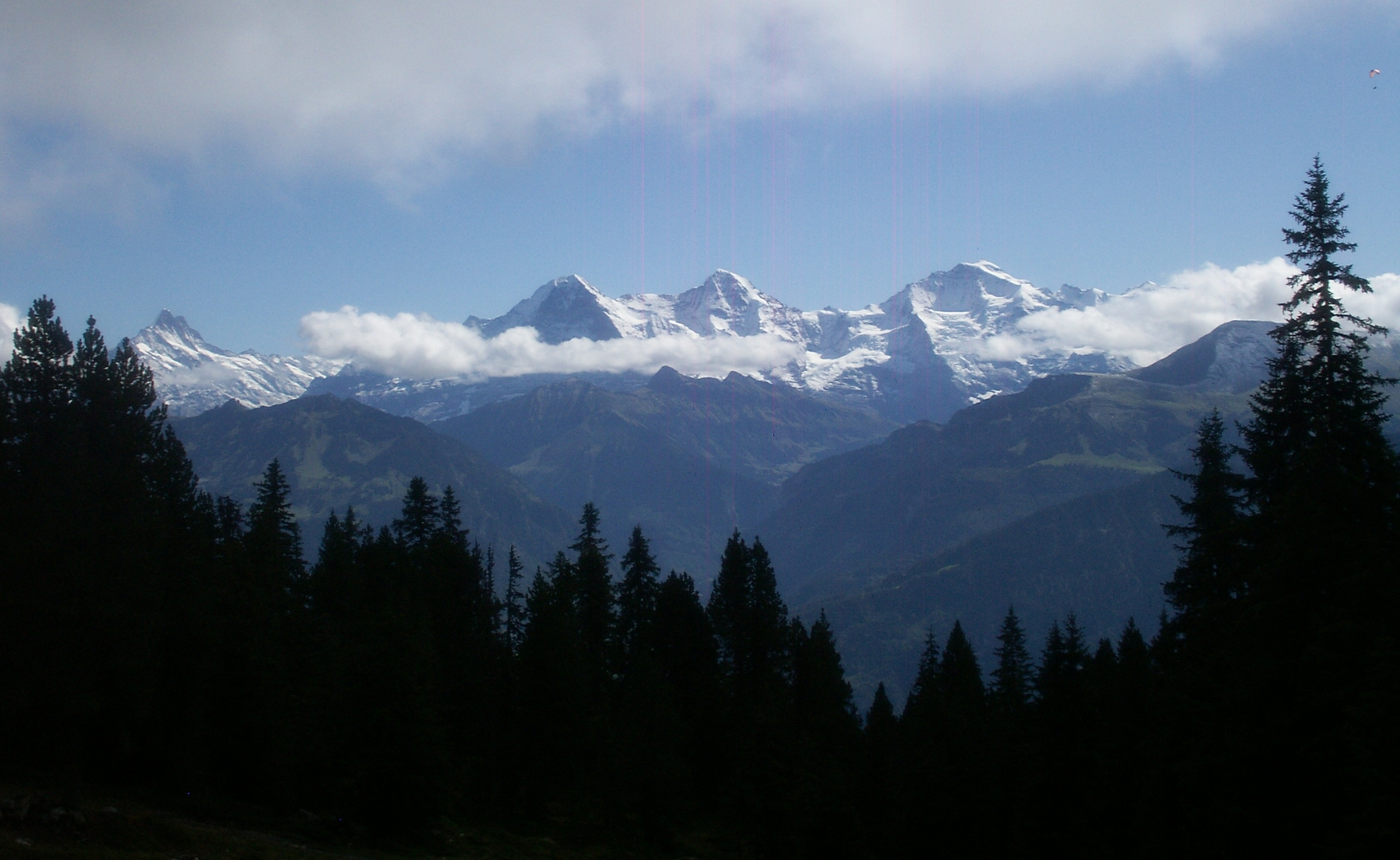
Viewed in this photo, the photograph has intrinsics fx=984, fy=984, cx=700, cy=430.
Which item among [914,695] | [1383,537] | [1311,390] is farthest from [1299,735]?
[914,695]

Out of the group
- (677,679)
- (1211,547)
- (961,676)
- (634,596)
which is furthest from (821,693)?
(1211,547)

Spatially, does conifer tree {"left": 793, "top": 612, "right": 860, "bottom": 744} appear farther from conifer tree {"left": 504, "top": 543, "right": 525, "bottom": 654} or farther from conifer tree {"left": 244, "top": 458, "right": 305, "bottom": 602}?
conifer tree {"left": 244, "top": 458, "right": 305, "bottom": 602}

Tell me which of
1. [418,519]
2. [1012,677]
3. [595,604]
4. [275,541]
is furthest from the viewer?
[418,519]

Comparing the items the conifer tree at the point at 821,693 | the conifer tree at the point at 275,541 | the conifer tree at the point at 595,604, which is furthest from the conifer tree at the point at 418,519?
the conifer tree at the point at 821,693

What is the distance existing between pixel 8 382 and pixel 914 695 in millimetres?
68623

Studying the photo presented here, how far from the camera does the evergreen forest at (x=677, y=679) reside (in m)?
29.5

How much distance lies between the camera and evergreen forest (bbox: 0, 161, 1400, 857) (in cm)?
2948

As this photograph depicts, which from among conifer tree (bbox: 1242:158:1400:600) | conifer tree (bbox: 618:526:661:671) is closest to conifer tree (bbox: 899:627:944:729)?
conifer tree (bbox: 618:526:661:671)

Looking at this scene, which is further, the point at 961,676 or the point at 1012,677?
the point at 961,676

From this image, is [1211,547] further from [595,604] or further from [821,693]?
[595,604]

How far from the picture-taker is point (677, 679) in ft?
226

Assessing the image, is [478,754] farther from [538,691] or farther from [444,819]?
[444,819]

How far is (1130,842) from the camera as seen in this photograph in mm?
42375

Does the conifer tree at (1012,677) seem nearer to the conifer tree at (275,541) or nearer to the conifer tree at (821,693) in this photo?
the conifer tree at (821,693)
